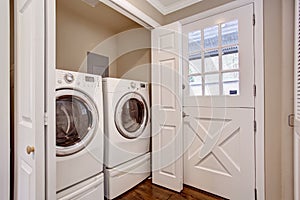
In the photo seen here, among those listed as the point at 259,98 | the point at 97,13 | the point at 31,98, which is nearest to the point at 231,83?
the point at 259,98

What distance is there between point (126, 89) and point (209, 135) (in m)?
1.07

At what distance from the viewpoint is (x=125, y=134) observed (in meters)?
1.90

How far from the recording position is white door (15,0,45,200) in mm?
863

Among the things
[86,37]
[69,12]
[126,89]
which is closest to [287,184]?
[126,89]

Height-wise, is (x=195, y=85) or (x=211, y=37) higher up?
(x=211, y=37)

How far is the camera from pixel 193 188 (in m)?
1.99

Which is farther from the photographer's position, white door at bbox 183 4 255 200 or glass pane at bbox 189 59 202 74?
glass pane at bbox 189 59 202 74

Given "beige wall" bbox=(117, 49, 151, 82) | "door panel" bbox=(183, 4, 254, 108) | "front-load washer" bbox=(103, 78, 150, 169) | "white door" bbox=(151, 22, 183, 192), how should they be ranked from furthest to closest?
"beige wall" bbox=(117, 49, 151, 82), "white door" bbox=(151, 22, 183, 192), "front-load washer" bbox=(103, 78, 150, 169), "door panel" bbox=(183, 4, 254, 108)

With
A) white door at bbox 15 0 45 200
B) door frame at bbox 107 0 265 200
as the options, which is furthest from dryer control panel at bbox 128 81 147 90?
white door at bbox 15 0 45 200

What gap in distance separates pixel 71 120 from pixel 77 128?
91 millimetres

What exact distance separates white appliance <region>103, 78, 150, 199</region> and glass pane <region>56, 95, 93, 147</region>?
0.23 meters

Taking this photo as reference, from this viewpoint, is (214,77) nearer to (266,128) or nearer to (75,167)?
(266,128)

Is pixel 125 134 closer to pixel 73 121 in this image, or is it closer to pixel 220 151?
pixel 73 121

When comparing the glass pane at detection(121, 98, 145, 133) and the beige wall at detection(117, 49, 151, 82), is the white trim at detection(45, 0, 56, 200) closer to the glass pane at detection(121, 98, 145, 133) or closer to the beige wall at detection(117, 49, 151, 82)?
the glass pane at detection(121, 98, 145, 133)
